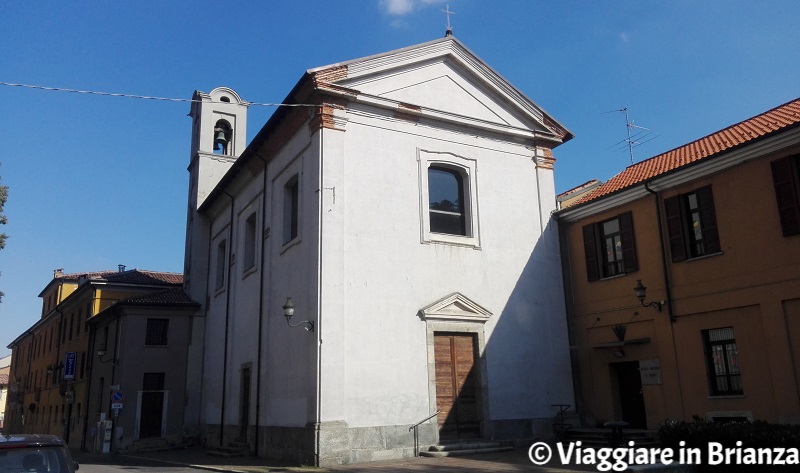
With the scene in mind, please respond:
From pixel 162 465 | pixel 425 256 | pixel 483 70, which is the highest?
pixel 483 70

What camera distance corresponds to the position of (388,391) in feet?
47.6

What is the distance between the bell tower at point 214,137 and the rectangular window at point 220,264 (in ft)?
9.77

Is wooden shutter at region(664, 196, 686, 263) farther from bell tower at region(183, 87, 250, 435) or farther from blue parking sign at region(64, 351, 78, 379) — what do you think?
blue parking sign at region(64, 351, 78, 379)

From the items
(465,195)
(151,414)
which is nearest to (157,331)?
(151,414)

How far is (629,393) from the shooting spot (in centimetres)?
1608

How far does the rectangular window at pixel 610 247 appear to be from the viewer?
16.1 metres

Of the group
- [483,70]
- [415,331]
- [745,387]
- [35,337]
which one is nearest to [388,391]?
[415,331]

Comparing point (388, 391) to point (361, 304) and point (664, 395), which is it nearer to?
point (361, 304)

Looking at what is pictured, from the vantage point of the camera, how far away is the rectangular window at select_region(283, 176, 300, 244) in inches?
681

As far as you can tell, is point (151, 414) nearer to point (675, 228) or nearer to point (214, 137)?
point (214, 137)

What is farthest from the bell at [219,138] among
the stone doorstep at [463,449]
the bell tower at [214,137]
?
the stone doorstep at [463,449]

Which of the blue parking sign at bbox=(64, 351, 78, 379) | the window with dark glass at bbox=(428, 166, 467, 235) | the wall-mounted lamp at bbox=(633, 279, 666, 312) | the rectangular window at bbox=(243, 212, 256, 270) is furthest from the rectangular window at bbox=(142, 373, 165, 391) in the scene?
the wall-mounted lamp at bbox=(633, 279, 666, 312)

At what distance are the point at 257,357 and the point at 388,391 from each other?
16.6ft

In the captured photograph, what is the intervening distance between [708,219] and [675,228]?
30.5 inches
